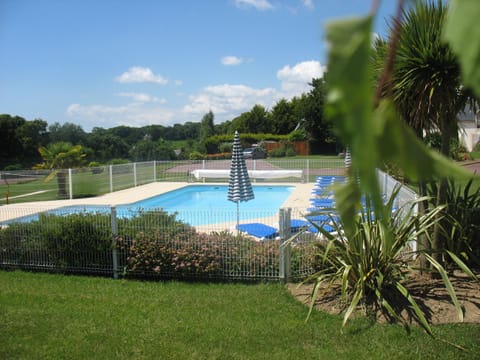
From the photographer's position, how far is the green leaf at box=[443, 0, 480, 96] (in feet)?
1.01

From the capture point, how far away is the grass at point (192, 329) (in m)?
4.65

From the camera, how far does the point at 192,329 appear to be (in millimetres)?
5258

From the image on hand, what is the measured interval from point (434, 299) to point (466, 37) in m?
6.13

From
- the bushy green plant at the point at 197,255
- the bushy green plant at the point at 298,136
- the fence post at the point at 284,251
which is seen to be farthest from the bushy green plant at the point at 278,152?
the fence post at the point at 284,251

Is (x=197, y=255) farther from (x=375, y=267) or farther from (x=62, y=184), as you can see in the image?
(x=62, y=184)

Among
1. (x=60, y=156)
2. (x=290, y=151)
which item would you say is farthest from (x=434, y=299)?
(x=290, y=151)

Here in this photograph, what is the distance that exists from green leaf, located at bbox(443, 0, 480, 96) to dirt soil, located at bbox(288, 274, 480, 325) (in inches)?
221

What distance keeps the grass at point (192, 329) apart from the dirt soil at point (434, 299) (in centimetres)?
20

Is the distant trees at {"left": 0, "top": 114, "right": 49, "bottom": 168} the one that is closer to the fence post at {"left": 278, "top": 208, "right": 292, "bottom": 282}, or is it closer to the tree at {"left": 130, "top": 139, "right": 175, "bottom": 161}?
the tree at {"left": 130, "top": 139, "right": 175, "bottom": 161}

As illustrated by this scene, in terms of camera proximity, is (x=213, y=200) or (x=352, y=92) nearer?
(x=352, y=92)

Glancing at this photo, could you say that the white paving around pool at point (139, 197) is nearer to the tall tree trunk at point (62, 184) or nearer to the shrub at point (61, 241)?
the tall tree trunk at point (62, 184)

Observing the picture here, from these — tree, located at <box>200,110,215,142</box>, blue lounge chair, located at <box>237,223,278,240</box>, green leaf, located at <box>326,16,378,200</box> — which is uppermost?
tree, located at <box>200,110,215,142</box>

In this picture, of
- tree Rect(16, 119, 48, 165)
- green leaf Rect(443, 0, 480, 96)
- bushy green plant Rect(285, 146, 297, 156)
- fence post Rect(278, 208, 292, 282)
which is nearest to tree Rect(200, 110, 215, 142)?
bushy green plant Rect(285, 146, 297, 156)

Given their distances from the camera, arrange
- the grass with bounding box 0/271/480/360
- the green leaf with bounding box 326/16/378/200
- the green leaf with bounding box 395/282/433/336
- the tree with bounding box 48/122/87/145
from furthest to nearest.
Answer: the tree with bounding box 48/122/87/145
the green leaf with bounding box 395/282/433/336
the grass with bounding box 0/271/480/360
the green leaf with bounding box 326/16/378/200
